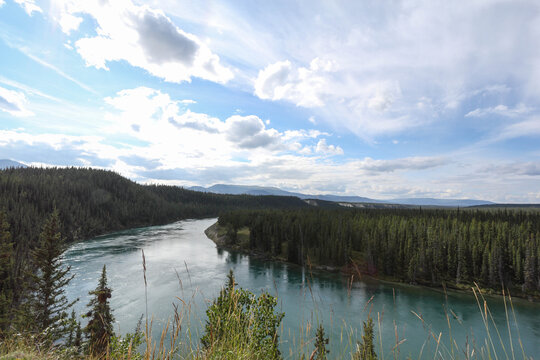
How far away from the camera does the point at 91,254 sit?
7600cm

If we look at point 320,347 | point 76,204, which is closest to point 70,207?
point 76,204

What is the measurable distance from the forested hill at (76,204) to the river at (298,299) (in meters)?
32.7

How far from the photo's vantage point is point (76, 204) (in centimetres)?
13325

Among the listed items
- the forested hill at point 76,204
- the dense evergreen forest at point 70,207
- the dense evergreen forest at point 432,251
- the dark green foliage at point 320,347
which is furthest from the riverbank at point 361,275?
the forested hill at point 76,204

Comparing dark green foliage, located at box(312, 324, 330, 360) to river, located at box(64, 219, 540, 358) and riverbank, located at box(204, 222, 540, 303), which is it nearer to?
river, located at box(64, 219, 540, 358)

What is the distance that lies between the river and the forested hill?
3267 cm

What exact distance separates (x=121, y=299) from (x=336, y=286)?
41941 mm

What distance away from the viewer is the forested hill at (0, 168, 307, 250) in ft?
332

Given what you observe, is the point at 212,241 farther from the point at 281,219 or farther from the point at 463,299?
the point at 463,299

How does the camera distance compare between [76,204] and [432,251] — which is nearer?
[432,251]

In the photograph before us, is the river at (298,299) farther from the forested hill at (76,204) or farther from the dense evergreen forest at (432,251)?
the forested hill at (76,204)

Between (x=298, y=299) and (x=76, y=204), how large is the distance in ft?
436

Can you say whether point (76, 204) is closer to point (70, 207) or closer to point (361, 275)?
point (70, 207)

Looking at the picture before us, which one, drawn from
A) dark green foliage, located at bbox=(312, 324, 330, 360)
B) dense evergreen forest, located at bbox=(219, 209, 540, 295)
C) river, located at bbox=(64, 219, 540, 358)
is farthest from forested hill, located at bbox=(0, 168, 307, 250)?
dark green foliage, located at bbox=(312, 324, 330, 360)
